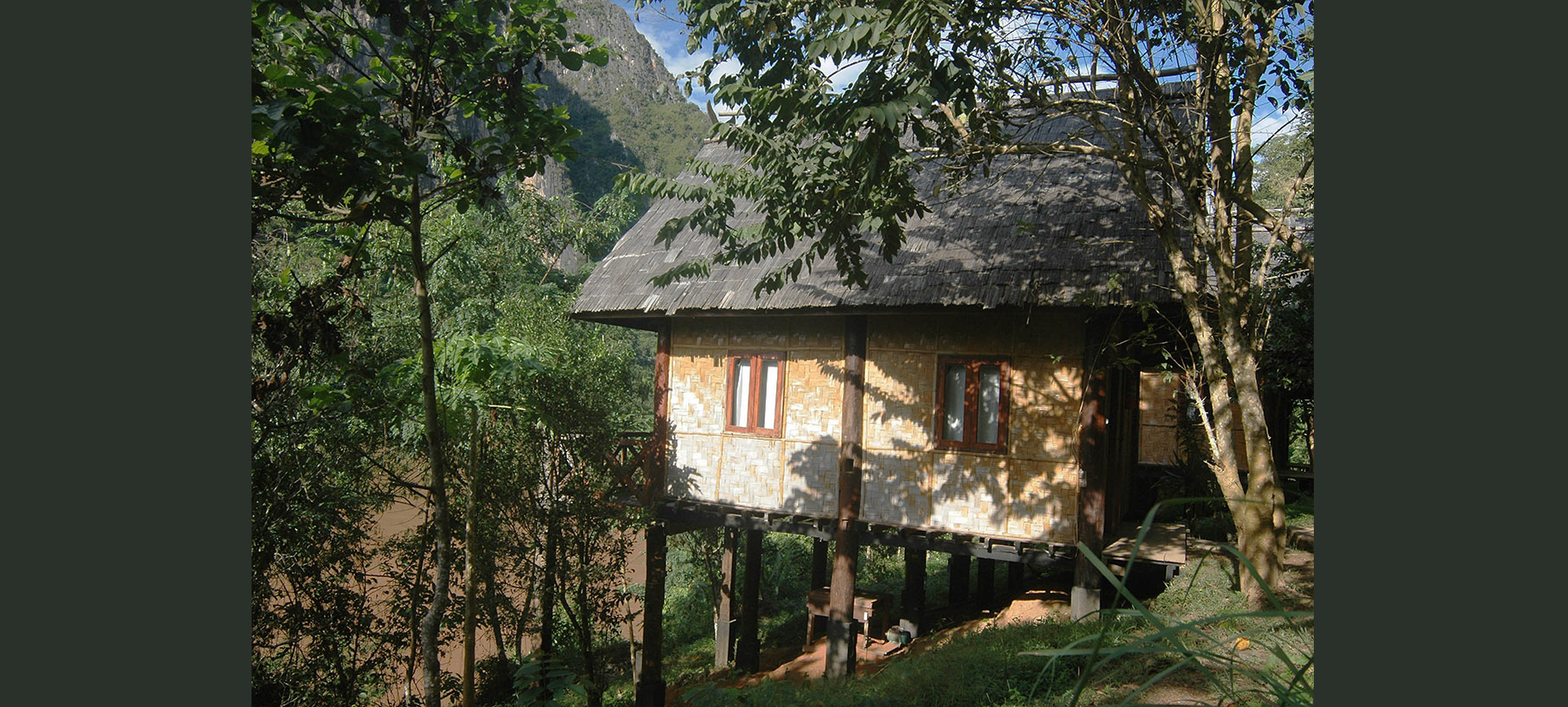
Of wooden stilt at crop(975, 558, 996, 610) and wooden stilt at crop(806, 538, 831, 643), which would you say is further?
wooden stilt at crop(806, 538, 831, 643)

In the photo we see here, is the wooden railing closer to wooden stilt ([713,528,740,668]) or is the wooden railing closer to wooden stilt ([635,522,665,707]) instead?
wooden stilt ([635,522,665,707])

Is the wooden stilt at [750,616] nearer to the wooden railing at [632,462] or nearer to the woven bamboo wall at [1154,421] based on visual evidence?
the wooden railing at [632,462]

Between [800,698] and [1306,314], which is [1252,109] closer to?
[1306,314]

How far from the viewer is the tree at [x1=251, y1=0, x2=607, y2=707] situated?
2777 mm

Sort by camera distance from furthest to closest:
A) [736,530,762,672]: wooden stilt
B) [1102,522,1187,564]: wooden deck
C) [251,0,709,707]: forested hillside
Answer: [736,530,762,672]: wooden stilt
[1102,522,1187,564]: wooden deck
[251,0,709,707]: forested hillside

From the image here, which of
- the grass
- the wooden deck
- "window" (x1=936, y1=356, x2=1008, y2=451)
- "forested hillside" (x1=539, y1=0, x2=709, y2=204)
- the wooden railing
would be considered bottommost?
the grass

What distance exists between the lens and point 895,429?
7867mm

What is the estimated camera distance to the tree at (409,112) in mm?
2777

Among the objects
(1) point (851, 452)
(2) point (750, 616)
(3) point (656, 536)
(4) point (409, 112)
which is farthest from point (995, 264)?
(2) point (750, 616)

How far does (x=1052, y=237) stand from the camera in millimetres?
6996

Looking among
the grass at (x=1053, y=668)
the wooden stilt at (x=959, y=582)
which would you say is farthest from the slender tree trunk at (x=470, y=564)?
the wooden stilt at (x=959, y=582)

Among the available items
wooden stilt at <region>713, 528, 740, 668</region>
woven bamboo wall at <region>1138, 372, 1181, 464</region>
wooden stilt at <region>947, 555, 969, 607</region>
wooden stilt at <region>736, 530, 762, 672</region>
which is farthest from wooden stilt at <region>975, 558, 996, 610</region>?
woven bamboo wall at <region>1138, 372, 1181, 464</region>

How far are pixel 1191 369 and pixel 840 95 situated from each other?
3.78 m

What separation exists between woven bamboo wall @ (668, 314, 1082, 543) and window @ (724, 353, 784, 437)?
0.10m
